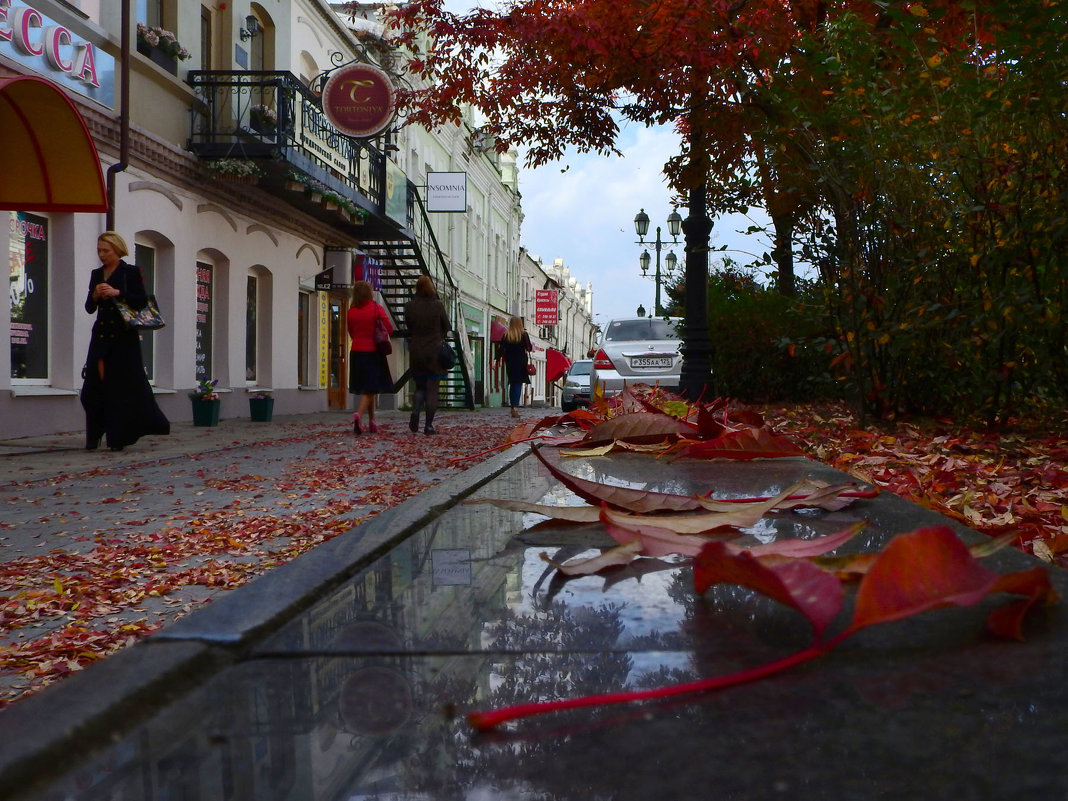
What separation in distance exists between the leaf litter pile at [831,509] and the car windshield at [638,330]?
1382cm

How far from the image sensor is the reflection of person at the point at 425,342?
541 inches

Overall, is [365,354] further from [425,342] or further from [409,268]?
[409,268]

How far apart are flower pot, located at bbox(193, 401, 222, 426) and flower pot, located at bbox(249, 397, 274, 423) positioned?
5.89ft

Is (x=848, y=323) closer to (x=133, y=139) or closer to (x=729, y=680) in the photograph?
(x=729, y=680)

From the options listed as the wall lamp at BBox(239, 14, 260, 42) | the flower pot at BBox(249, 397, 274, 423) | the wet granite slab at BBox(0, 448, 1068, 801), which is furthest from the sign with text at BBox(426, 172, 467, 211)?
the wet granite slab at BBox(0, 448, 1068, 801)

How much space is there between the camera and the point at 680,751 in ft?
3.98

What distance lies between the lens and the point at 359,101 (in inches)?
785

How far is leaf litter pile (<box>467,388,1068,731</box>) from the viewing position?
143 centimetres

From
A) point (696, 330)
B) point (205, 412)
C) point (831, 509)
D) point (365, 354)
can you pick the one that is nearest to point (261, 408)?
point (205, 412)

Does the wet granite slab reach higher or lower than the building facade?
lower

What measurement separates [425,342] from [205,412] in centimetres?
367

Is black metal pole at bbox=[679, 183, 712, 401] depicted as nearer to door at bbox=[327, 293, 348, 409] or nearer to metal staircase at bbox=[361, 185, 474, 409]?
metal staircase at bbox=[361, 185, 474, 409]

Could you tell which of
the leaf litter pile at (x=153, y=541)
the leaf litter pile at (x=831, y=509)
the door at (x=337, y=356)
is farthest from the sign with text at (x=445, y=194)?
the leaf litter pile at (x=831, y=509)

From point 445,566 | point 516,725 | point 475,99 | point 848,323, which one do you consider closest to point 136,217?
point 475,99
